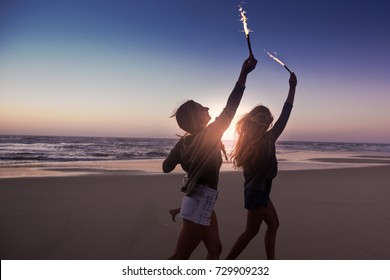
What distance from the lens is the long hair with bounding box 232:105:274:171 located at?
336cm

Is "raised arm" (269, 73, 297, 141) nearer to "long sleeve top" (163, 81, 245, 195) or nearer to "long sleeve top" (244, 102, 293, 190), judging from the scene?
"long sleeve top" (244, 102, 293, 190)

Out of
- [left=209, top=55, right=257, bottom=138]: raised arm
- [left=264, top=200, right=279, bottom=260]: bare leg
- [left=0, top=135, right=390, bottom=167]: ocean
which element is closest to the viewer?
[left=209, top=55, right=257, bottom=138]: raised arm

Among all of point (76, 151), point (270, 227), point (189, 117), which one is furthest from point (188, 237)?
point (76, 151)

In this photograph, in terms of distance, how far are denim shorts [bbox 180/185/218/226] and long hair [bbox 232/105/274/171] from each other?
96cm

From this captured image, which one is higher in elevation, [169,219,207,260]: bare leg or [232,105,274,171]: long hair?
[232,105,274,171]: long hair

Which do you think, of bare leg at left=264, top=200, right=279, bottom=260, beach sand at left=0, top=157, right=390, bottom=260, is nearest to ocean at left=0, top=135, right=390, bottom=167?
beach sand at left=0, top=157, right=390, bottom=260

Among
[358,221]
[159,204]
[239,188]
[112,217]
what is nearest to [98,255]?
[112,217]

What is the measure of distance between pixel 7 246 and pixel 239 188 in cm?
599

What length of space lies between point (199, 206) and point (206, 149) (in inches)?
16.3

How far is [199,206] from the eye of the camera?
248 centimetres

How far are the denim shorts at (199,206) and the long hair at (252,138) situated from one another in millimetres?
961

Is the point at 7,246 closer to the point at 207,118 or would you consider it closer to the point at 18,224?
the point at 18,224

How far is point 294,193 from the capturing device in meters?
8.68

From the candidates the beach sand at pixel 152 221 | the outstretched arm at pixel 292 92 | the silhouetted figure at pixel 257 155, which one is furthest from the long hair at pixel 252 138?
the beach sand at pixel 152 221
